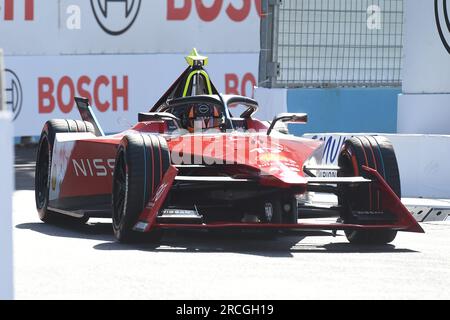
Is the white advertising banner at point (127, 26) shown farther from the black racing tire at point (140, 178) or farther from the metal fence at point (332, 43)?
the black racing tire at point (140, 178)

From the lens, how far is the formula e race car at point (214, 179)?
31.1 feet

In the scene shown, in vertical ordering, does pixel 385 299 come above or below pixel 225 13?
below

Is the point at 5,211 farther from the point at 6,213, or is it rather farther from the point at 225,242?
the point at 225,242

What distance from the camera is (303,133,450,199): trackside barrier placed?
47.8 feet

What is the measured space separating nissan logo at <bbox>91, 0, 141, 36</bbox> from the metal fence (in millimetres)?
4169

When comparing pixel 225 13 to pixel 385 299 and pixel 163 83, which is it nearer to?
pixel 163 83

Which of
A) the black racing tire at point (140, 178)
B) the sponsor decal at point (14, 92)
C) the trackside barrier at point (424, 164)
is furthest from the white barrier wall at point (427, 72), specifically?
the black racing tire at point (140, 178)

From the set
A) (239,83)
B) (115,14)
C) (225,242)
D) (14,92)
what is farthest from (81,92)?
(225,242)

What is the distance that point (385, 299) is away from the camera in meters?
7.05

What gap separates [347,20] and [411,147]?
3.32 meters

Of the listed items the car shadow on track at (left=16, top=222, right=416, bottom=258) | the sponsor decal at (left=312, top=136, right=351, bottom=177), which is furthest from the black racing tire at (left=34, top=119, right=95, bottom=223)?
the sponsor decal at (left=312, top=136, right=351, bottom=177)

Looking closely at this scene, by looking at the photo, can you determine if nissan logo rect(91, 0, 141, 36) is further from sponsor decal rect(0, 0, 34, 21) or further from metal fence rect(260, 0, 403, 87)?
metal fence rect(260, 0, 403, 87)

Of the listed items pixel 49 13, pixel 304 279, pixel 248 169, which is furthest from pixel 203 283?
pixel 49 13

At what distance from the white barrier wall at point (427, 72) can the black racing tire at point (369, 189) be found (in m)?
5.86
